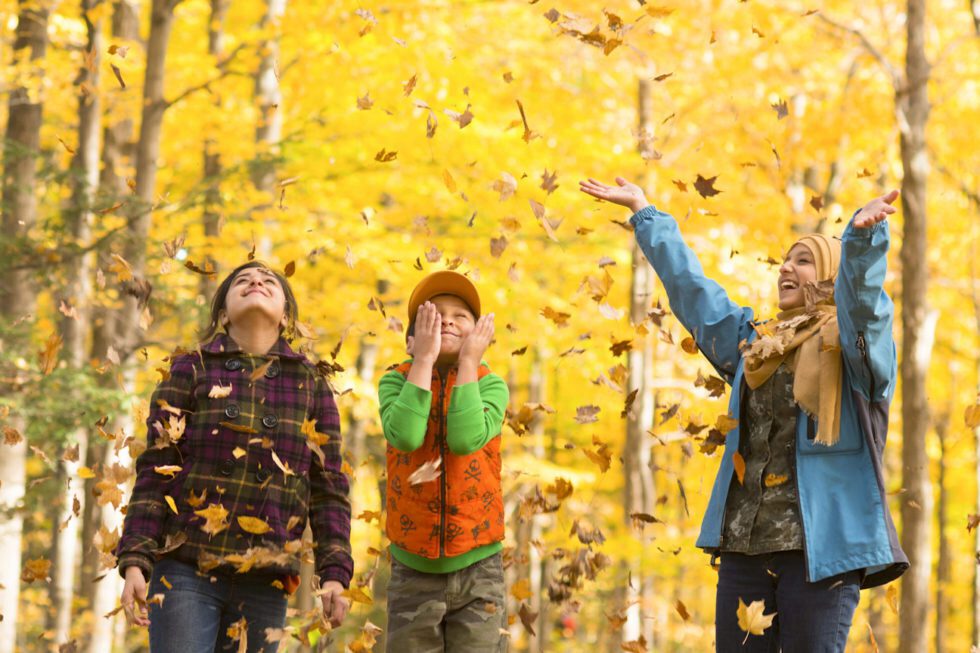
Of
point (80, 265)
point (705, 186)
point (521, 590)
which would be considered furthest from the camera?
point (80, 265)

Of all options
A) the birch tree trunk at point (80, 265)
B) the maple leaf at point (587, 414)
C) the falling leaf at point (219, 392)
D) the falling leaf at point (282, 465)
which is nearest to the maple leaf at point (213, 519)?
the falling leaf at point (282, 465)

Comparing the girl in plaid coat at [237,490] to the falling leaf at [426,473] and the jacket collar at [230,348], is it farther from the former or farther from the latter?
the falling leaf at [426,473]

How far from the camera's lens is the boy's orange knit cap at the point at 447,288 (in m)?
4.03

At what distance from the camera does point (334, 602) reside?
3.71 meters

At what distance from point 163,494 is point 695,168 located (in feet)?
35.1

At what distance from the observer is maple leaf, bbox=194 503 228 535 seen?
11.8ft

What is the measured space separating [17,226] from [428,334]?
26.7 feet

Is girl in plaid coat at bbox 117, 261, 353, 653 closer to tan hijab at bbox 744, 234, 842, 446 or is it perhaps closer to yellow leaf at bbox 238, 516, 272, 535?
yellow leaf at bbox 238, 516, 272, 535

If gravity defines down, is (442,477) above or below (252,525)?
above

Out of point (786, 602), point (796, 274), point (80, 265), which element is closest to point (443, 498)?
point (786, 602)

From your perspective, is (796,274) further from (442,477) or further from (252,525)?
(252,525)

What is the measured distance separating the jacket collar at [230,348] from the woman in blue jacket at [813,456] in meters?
1.52

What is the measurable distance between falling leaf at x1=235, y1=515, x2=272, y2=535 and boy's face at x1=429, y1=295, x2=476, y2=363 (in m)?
0.83

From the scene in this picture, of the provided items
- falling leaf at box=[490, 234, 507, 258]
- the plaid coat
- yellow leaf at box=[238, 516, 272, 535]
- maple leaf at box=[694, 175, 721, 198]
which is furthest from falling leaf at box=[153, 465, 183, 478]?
maple leaf at box=[694, 175, 721, 198]
